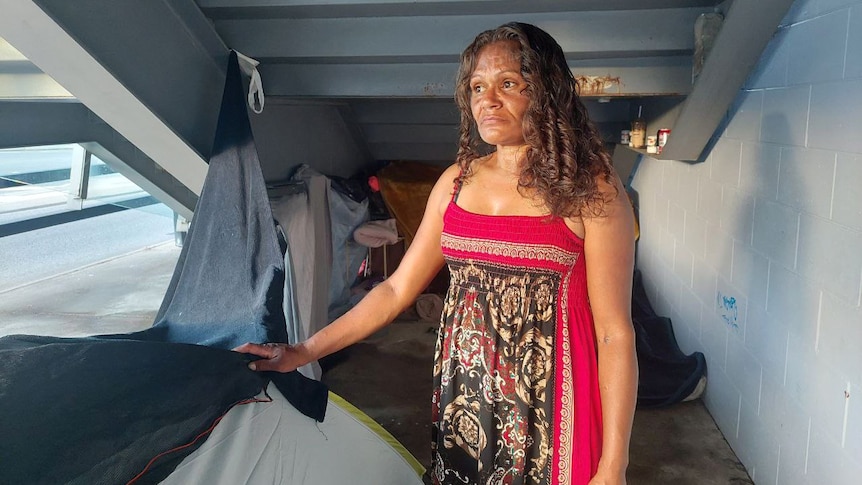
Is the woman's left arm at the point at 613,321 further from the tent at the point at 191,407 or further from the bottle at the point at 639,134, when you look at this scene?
the bottle at the point at 639,134

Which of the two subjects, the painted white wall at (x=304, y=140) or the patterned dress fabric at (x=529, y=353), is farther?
the painted white wall at (x=304, y=140)

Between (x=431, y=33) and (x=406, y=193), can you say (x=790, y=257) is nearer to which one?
(x=431, y=33)

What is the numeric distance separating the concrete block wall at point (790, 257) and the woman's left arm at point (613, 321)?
0.89 meters

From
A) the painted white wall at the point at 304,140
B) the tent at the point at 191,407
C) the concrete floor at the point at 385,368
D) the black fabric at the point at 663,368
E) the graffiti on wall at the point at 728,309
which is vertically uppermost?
the painted white wall at the point at 304,140

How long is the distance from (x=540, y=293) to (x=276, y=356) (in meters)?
0.53

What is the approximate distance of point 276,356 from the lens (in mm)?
1384

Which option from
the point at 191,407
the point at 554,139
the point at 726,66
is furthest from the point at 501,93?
the point at 726,66

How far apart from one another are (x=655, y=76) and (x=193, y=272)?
5.48 ft

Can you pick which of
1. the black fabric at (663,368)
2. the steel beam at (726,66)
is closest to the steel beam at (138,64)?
the steel beam at (726,66)

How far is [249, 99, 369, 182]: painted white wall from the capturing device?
9.91 ft

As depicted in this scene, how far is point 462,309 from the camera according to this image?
1.32 meters

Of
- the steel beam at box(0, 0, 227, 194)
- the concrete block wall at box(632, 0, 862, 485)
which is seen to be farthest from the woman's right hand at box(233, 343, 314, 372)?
the concrete block wall at box(632, 0, 862, 485)

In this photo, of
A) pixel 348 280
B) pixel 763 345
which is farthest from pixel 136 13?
pixel 348 280

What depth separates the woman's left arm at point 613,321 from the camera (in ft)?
3.97
